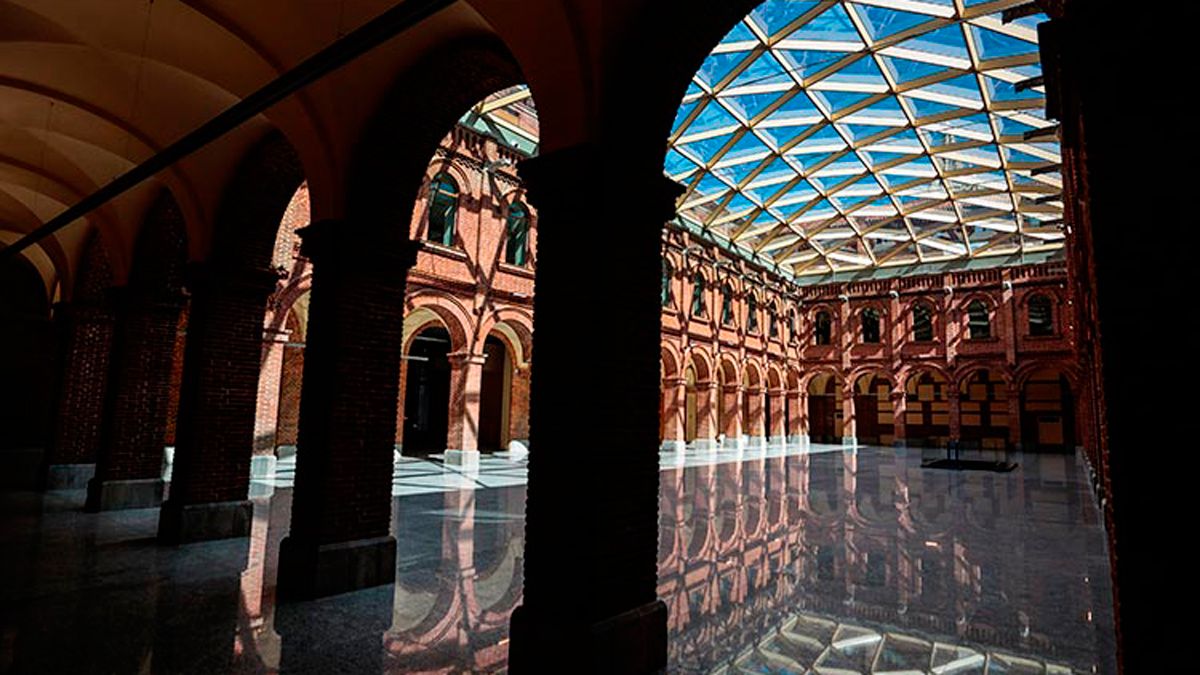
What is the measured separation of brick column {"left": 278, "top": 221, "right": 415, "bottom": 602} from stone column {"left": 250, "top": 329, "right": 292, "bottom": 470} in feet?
27.9

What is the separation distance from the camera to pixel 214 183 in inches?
301

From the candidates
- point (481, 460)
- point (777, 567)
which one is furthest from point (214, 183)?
point (481, 460)

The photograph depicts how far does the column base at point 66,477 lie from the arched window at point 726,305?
22.6 meters

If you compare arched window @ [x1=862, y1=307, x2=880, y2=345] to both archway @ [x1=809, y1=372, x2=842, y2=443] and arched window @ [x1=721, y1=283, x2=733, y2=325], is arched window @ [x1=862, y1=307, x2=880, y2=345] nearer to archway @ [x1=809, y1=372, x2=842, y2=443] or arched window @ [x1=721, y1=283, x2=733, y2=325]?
archway @ [x1=809, y1=372, x2=842, y2=443]

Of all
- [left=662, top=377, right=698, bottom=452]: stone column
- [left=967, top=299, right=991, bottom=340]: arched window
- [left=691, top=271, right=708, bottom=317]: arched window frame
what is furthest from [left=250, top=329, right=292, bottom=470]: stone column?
[left=967, top=299, right=991, bottom=340]: arched window

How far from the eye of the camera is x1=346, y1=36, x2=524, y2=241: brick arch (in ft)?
18.1

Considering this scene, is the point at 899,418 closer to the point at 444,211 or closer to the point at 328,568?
the point at 444,211

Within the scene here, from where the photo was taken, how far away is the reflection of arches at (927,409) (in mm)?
31625

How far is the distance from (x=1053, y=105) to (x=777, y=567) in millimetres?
4665

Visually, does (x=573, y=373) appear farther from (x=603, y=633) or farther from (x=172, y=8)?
(x=172, y=8)

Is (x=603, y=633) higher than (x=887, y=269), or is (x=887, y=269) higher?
(x=887, y=269)

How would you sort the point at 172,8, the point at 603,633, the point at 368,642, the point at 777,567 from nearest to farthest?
the point at 603,633, the point at 368,642, the point at 172,8, the point at 777,567

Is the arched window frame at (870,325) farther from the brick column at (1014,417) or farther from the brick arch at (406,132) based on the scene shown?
the brick arch at (406,132)

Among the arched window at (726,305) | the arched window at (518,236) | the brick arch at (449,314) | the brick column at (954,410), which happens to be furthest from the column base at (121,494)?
the brick column at (954,410)
